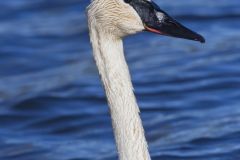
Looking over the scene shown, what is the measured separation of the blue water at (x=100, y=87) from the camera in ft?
34.4

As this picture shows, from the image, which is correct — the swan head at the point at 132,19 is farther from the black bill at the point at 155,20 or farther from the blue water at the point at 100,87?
the blue water at the point at 100,87

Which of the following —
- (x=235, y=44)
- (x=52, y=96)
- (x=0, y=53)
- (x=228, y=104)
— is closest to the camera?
(x=228, y=104)

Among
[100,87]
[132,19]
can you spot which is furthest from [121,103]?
[100,87]

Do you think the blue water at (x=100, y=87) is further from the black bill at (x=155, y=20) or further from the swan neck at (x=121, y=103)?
the black bill at (x=155, y=20)

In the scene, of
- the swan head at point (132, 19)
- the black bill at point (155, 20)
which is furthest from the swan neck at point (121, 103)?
the black bill at point (155, 20)

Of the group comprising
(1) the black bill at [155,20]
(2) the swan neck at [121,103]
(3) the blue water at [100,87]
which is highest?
(3) the blue water at [100,87]

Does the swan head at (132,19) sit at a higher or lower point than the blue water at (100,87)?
lower

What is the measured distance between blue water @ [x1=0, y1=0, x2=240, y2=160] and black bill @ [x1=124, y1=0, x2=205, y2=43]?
9.89 ft

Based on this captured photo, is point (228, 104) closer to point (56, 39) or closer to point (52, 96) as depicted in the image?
point (52, 96)

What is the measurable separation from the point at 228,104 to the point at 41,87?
2.56 metres

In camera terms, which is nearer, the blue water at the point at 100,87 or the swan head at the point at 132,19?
the swan head at the point at 132,19

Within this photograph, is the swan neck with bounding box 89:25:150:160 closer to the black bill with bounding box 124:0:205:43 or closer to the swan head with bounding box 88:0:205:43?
the swan head with bounding box 88:0:205:43

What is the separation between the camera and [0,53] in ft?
46.7

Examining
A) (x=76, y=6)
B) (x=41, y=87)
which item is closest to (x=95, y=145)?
(x=41, y=87)
